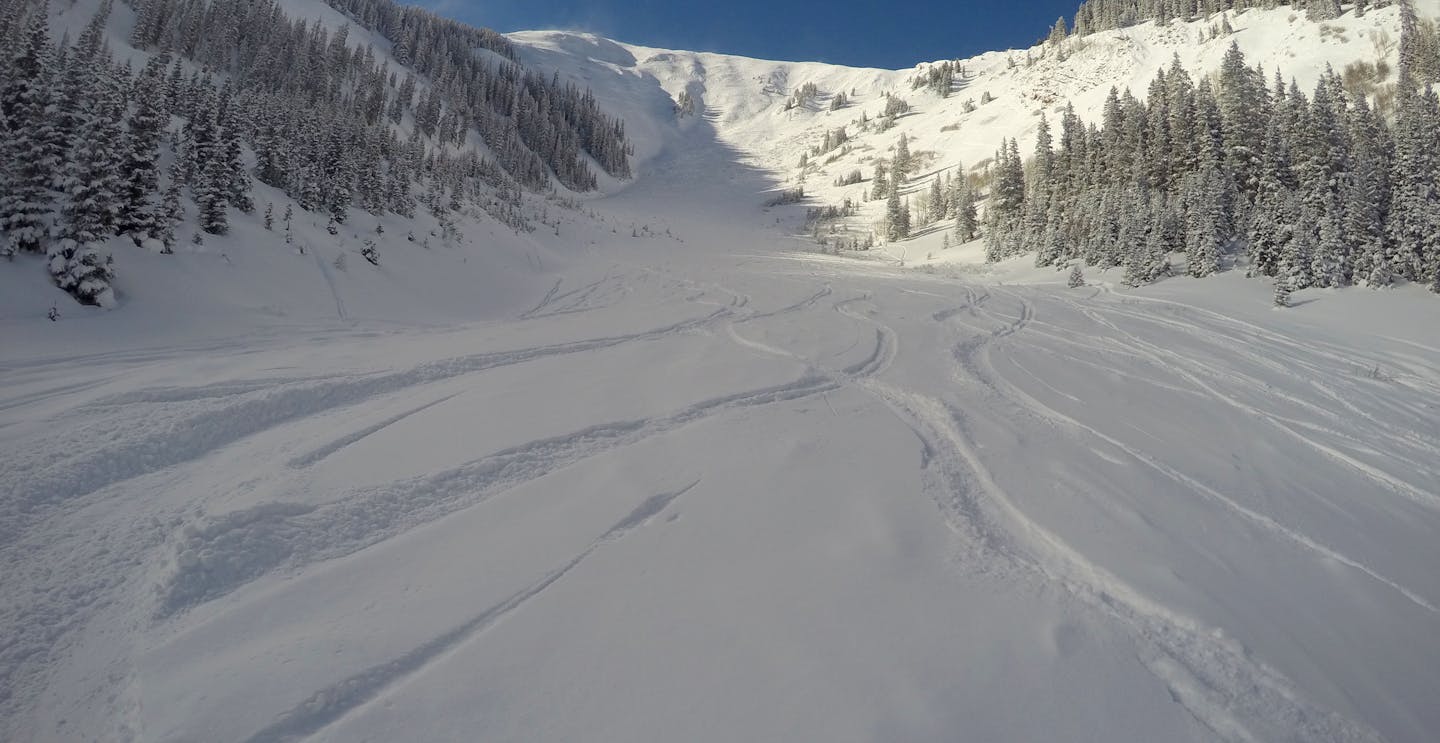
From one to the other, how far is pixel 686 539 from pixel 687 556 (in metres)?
0.20

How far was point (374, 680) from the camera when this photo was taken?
239 centimetres

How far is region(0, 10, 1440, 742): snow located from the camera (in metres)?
2.42

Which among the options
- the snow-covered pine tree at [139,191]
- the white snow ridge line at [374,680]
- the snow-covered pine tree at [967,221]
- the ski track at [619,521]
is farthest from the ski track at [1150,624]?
the snow-covered pine tree at [967,221]

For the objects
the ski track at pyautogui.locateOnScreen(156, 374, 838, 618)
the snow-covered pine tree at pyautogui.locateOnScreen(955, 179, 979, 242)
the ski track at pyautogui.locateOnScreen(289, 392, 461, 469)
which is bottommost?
the ski track at pyautogui.locateOnScreen(156, 374, 838, 618)

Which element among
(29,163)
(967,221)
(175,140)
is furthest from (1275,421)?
(967,221)

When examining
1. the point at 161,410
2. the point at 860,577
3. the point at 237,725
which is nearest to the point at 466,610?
the point at 237,725

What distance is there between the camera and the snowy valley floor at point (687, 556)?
240 cm

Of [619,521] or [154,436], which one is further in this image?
[154,436]

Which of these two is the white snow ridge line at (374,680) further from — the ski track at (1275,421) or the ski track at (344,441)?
the ski track at (1275,421)

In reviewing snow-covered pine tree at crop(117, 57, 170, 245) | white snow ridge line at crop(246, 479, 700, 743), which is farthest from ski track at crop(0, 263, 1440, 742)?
snow-covered pine tree at crop(117, 57, 170, 245)

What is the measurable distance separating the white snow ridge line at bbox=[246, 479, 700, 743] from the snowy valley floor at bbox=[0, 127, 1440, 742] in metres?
0.02

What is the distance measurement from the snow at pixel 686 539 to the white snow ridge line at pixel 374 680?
0.02 meters

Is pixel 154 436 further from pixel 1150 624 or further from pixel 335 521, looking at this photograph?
pixel 1150 624

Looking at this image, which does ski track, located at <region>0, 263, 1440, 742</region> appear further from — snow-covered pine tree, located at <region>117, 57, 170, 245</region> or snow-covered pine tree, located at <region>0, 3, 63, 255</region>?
snow-covered pine tree, located at <region>117, 57, 170, 245</region>
